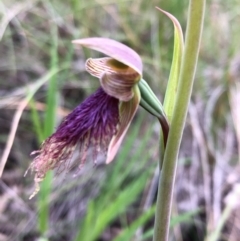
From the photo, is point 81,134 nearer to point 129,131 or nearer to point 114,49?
point 114,49

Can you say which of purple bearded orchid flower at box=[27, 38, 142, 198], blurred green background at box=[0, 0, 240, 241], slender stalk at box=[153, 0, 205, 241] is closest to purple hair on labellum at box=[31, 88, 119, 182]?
purple bearded orchid flower at box=[27, 38, 142, 198]

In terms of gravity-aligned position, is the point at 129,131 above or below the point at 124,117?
below

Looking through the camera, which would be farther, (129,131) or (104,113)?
(129,131)

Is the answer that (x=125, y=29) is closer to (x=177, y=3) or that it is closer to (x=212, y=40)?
(x=177, y=3)

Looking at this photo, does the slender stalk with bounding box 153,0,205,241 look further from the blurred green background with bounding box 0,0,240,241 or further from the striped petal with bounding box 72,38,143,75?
the blurred green background with bounding box 0,0,240,241

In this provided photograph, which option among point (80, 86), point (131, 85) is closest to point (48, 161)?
point (131, 85)

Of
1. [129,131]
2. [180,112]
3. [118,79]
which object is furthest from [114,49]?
[129,131]

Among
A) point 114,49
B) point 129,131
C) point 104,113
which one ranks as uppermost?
point 114,49
